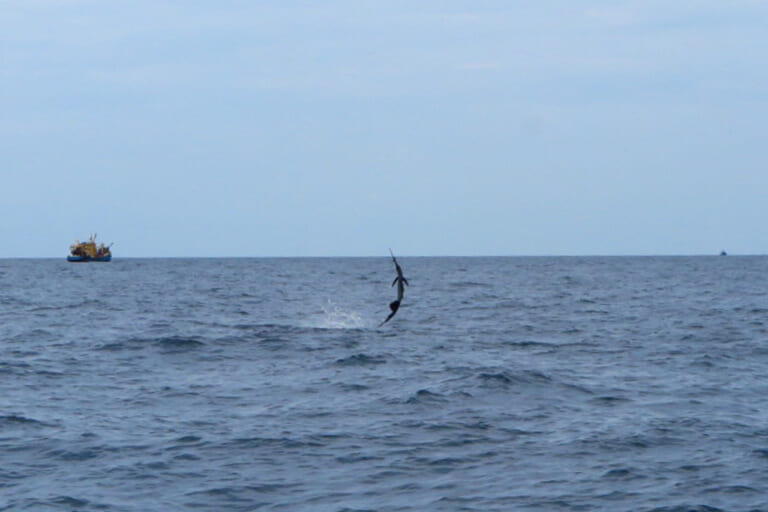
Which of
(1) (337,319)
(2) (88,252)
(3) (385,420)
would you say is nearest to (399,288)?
(3) (385,420)

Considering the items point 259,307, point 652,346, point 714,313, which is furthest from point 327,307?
point 652,346

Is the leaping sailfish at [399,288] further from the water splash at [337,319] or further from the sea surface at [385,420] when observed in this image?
the water splash at [337,319]

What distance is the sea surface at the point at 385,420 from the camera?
11758 millimetres

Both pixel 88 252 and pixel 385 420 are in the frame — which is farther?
pixel 88 252

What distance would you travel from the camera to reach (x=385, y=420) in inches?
623

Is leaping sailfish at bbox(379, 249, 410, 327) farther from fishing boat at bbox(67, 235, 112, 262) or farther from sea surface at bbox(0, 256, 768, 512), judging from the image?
fishing boat at bbox(67, 235, 112, 262)

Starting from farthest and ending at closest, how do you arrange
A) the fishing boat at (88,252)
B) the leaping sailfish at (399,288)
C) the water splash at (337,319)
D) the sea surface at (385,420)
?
the fishing boat at (88,252), the water splash at (337,319), the leaping sailfish at (399,288), the sea surface at (385,420)

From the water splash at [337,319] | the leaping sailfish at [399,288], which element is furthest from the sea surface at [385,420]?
the water splash at [337,319]

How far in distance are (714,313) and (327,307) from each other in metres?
19.0

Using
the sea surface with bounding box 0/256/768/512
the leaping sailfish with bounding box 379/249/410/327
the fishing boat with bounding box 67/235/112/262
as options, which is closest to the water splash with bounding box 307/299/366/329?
the sea surface with bounding box 0/256/768/512

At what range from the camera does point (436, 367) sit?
2219 centimetres

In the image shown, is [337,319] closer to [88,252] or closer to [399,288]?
[399,288]

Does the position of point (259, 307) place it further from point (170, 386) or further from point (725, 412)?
point (725, 412)

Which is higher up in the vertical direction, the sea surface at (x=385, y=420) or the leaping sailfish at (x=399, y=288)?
the leaping sailfish at (x=399, y=288)
